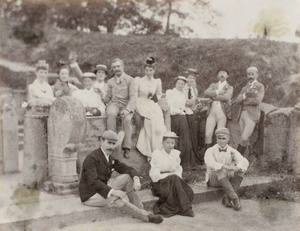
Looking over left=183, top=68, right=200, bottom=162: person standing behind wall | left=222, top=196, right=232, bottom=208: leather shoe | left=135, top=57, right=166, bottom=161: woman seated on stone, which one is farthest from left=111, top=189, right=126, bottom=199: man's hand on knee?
left=183, top=68, right=200, bottom=162: person standing behind wall

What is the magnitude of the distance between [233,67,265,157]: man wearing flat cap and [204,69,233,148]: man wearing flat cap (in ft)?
0.67

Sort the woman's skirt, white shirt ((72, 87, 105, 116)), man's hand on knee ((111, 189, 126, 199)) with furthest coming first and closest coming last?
white shirt ((72, 87, 105, 116)), the woman's skirt, man's hand on knee ((111, 189, 126, 199))

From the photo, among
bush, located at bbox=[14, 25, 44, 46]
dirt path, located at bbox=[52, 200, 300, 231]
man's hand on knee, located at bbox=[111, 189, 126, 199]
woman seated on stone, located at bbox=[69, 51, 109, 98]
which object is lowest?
dirt path, located at bbox=[52, 200, 300, 231]

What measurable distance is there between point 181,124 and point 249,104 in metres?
1.31

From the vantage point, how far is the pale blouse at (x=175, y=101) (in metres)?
8.26

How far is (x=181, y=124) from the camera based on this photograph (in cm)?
830

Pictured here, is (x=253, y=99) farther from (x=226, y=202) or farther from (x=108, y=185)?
(x=108, y=185)

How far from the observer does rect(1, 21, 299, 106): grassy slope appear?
8422 mm

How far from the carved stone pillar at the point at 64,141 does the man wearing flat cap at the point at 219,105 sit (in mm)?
2671

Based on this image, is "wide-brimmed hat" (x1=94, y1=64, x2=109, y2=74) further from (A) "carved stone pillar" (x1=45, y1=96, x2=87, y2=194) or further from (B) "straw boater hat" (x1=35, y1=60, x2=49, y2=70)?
(A) "carved stone pillar" (x1=45, y1=96, x2=87, y2=194)

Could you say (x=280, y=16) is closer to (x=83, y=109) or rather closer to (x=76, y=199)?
(x=83, y=109)

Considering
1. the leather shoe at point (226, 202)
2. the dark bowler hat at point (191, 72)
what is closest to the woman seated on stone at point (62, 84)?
the dark bowler hat at point (191, 72)

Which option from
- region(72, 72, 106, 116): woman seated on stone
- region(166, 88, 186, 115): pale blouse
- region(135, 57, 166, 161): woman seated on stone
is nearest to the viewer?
region(72, 72, 106, 116): woman seated on stone

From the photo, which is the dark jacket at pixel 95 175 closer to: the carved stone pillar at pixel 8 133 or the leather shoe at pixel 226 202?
the carved stone pillar at pixel 8 133
